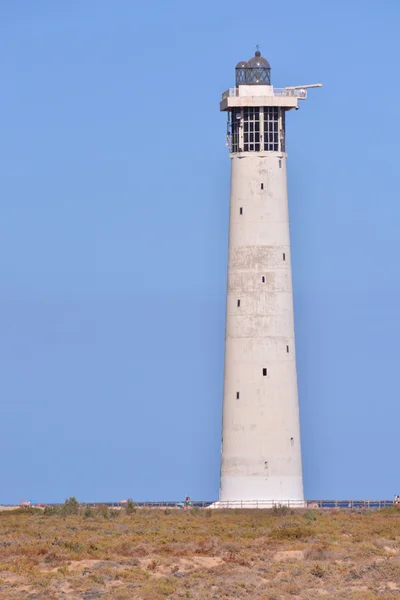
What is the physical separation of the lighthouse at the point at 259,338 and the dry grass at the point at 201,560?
9736mm

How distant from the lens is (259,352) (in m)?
67.1

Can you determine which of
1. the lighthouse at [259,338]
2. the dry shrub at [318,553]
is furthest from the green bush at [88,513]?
the dry shrub at [318,553]

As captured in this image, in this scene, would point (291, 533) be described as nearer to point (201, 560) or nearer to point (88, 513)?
point (201, 560)

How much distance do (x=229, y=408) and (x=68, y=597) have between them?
25.6 m

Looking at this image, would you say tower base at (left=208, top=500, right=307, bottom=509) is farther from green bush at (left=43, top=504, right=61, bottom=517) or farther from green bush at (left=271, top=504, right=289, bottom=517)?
green bush at (left=43, top=504, right=61, bottom=517)

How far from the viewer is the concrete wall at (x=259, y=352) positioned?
2635 inches

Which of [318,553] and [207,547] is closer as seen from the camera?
[318,553]

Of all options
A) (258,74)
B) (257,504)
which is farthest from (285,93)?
(257,504)

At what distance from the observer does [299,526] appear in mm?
53500

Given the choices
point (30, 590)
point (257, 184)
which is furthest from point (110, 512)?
point (30, 590)

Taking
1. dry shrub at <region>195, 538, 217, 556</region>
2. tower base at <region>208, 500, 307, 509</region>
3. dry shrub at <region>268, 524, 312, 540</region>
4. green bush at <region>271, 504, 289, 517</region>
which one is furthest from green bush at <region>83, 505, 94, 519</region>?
dry shrub at <region>195, 538, 217, 556</region>

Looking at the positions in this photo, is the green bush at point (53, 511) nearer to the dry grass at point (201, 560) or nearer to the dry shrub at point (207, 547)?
the dry grass at point (201, 560)

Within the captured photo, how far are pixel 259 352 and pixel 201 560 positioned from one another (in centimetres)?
2110

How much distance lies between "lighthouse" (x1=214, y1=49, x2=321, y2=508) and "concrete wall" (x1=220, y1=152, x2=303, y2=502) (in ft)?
0.13
